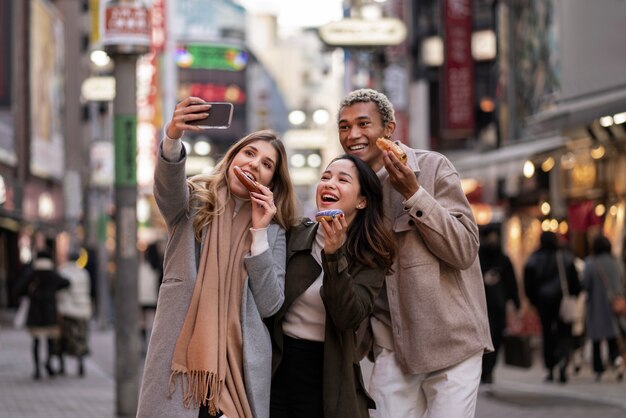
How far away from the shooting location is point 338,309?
214 inches

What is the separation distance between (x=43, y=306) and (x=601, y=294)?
23.9 ft

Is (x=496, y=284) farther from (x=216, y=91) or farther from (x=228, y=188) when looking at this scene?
(x=216, y=91)

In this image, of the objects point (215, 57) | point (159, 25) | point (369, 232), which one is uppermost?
point (215, 57)

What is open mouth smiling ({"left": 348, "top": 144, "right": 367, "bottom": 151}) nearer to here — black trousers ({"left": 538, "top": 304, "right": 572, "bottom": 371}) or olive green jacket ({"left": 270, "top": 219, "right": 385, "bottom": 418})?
olive green jacket ({"left": 270, "top": 219, "right": 385, "bottom": 418})

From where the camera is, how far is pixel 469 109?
41375mm

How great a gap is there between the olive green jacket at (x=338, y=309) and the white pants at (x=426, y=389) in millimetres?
132

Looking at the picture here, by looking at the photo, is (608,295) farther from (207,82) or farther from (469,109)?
(207,82)

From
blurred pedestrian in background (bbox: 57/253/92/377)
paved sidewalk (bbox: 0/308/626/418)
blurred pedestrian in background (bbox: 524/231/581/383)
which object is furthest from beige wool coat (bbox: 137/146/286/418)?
blurred pedestrian in background (bbox: 57/253/92/377)

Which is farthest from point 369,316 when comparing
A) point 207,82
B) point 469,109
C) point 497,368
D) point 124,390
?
point 207,82

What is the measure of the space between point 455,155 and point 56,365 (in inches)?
1188

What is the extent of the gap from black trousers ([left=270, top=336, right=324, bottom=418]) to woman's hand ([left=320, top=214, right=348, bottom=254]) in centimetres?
45

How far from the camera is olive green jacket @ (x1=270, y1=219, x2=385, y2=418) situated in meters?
5.45

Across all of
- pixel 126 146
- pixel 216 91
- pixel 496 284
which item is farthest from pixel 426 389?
pixel 216 91

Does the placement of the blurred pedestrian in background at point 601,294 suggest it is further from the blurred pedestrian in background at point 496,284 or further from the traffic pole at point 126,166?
the traffic pole at point 126,166
